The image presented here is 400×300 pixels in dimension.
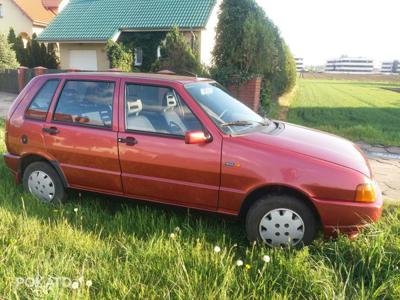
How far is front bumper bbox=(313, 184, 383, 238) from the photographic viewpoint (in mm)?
3326

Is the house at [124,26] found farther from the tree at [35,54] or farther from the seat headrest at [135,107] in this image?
the seat headrest at [135,107]

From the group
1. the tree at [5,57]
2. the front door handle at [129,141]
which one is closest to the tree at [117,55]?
the tree at [5,57]

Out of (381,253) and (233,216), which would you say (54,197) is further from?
(381,253)

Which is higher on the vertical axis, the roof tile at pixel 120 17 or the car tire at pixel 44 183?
the roof tile at pixel 120 17

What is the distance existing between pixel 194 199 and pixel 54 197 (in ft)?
6.24

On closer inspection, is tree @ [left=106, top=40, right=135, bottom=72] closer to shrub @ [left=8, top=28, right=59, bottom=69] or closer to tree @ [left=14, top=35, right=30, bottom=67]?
shrub @ [left=8, top=28, right=59, bottom=69]

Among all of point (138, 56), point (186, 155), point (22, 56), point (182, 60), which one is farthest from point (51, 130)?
point (22, 56)

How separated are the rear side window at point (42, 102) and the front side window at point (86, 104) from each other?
0.55 feet

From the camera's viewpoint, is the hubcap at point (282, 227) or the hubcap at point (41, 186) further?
the hubcap at point (41, 186)

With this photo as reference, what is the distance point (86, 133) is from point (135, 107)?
662 mm

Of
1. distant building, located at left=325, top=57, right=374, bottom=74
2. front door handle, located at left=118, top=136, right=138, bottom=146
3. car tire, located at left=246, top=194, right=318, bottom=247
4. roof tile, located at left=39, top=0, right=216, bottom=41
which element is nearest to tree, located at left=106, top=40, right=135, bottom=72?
roof tile, located at left=39, top=0, right=216, bottom=41

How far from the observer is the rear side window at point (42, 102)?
14.7 ft

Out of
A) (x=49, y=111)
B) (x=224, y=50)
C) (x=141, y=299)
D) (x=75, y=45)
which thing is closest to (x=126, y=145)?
(x=49, y=111)

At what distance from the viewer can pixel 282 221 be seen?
349cm
